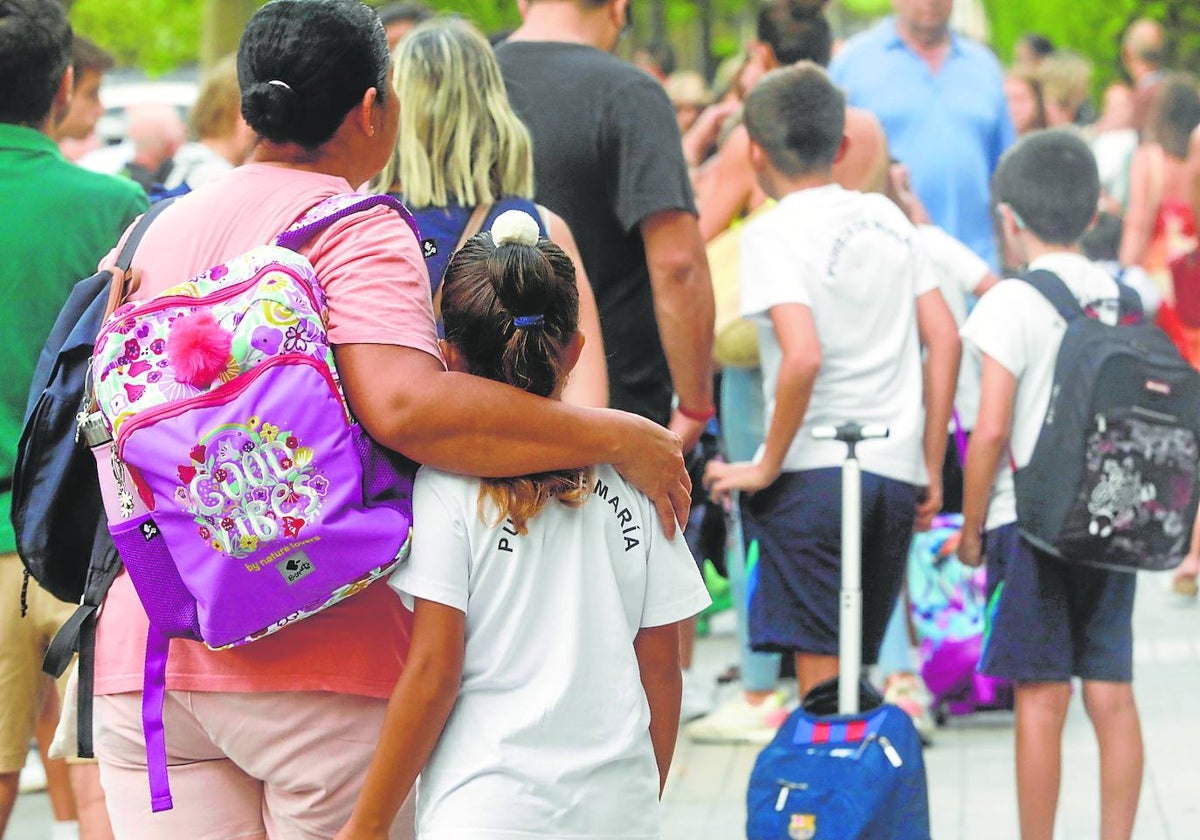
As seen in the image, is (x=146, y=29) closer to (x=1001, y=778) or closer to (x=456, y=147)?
(x=1001, y=778)

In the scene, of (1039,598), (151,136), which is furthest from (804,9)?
(151,136)

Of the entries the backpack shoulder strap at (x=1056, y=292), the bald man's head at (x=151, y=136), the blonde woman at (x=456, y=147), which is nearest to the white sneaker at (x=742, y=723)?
the backpack shoulder strap at (x=1056, y=292)

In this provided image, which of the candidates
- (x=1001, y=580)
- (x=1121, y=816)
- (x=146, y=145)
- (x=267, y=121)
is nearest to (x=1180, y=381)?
(x=1001, y=580)

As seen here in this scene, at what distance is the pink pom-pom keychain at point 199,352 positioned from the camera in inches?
99.7

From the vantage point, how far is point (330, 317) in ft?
8.72

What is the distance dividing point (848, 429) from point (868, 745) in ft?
2.57

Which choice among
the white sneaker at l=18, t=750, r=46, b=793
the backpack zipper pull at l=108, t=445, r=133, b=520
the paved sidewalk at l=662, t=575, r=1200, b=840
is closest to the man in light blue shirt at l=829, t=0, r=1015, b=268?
the paved sidewalk at l=662, t=575, r=1200, b=840

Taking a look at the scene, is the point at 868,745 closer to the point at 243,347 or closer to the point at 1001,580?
the point at 1001,580

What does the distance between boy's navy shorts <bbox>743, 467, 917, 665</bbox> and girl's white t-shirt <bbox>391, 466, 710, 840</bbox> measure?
7.42 feet

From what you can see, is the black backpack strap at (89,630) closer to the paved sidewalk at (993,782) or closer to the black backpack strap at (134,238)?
the black backpack strap at (134,238)

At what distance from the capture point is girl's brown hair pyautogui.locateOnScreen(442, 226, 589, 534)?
2.73 meters

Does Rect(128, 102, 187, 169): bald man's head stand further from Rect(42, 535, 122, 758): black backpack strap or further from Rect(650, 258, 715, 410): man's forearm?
Rect(42, 535, 122, 758): black backpack strap

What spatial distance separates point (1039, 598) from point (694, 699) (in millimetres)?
2459

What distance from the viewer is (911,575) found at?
6812 mm
